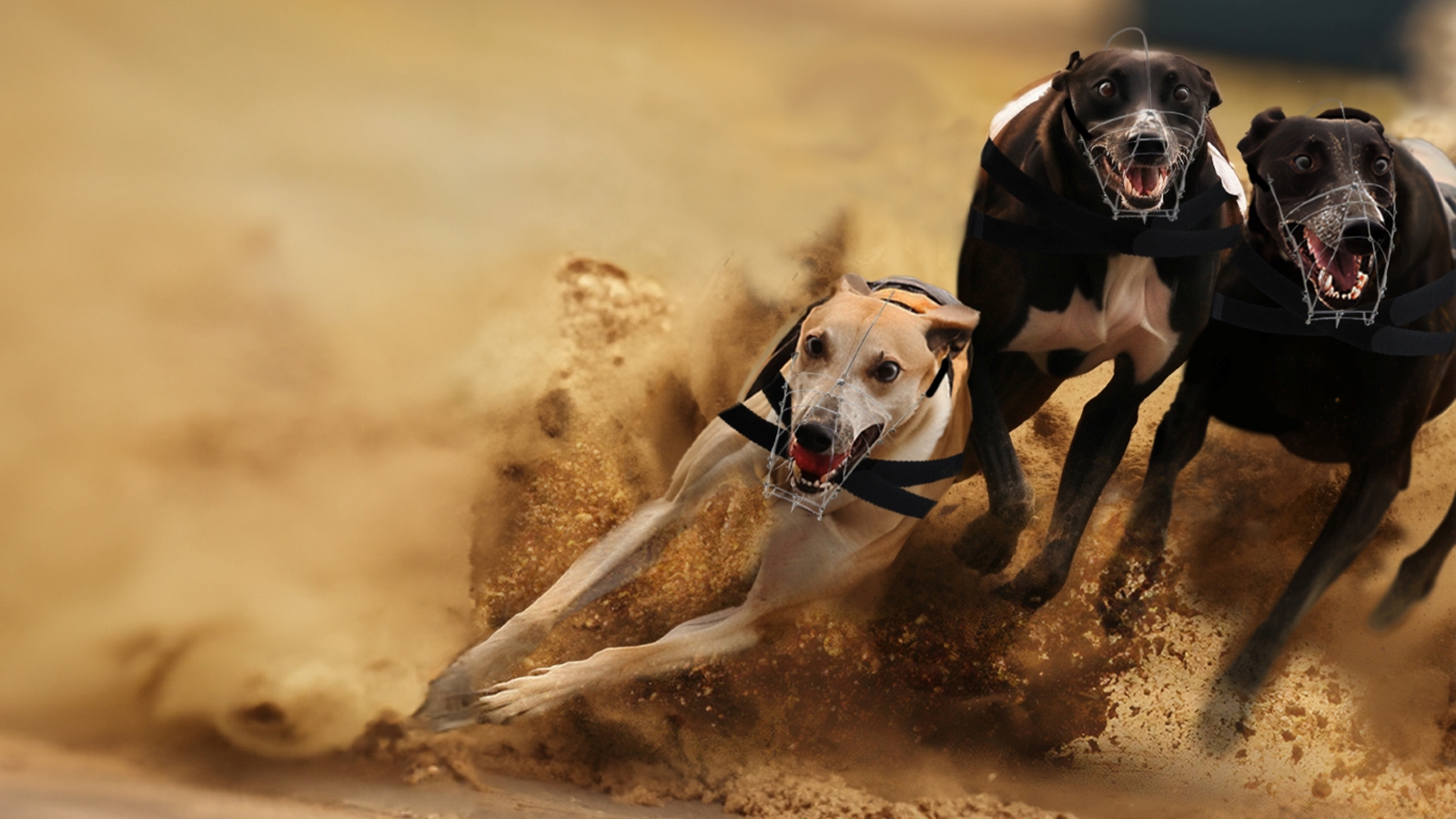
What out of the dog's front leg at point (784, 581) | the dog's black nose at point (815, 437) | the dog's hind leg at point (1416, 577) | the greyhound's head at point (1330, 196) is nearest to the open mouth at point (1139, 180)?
the greyhound's head at point (1330, 196)

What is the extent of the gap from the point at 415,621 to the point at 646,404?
36.1 inches

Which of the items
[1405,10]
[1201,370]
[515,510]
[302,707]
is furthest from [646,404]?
[1405,10]

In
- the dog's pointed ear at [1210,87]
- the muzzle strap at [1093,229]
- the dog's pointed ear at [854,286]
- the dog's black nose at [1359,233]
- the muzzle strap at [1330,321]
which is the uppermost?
the dog's pointed ear at [1210,87]

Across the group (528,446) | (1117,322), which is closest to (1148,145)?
(1117,322)

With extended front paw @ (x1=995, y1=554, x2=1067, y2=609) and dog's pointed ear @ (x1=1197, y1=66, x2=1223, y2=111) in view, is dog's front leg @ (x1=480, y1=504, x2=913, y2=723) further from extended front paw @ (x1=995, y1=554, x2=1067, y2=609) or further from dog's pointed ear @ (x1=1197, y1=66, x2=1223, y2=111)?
dog's pointed ear @ (x1=1197, y1=66, x2=1223, y2=111)

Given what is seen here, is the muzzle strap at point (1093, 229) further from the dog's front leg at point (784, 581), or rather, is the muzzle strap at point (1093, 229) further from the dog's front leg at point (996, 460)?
the dog's front leg at point (784, 581)

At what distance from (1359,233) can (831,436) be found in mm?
1493

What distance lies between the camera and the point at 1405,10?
3.87m

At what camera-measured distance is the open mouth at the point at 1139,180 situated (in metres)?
2.58

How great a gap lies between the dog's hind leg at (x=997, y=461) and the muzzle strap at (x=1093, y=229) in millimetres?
355

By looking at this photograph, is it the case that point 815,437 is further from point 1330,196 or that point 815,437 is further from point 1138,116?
point 1330,196

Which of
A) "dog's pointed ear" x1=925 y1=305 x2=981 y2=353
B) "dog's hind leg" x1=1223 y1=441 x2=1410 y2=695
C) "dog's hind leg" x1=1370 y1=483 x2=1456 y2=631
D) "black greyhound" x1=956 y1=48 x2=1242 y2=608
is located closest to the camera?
"black greyhound" x1=956 y1=48 x2=1242 y2=608

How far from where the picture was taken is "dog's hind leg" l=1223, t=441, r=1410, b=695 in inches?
130

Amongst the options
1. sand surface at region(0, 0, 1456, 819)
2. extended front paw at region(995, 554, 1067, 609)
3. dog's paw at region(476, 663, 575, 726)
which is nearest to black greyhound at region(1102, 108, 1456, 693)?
sand surface at region(0, 0, 1456, 819)
